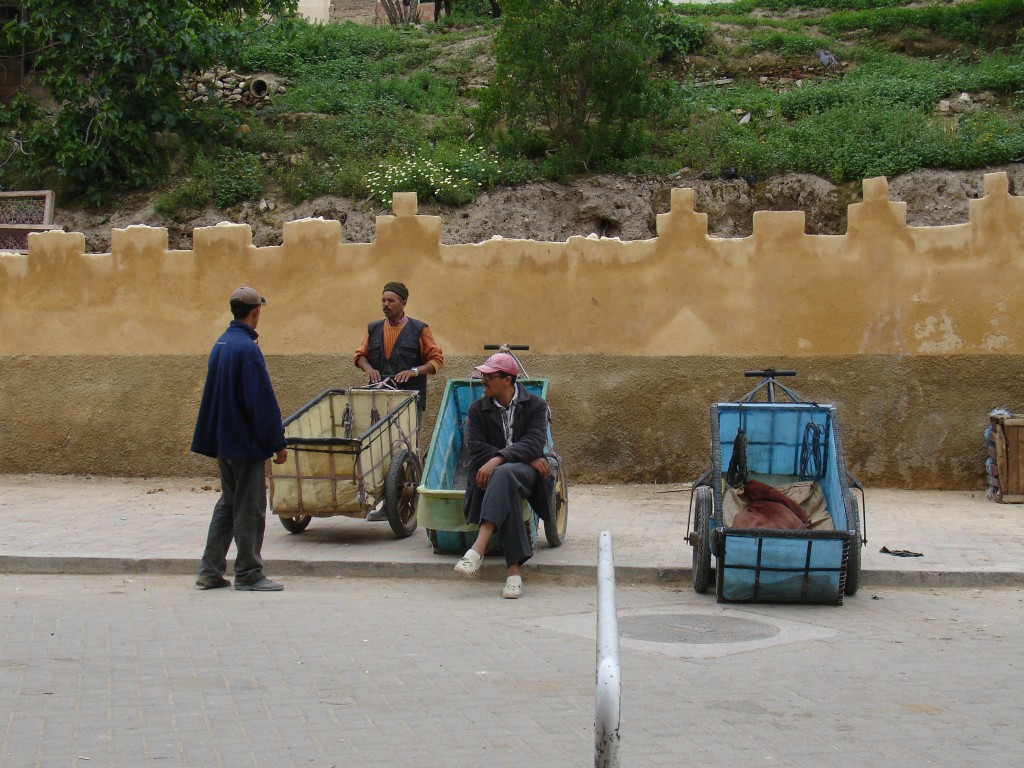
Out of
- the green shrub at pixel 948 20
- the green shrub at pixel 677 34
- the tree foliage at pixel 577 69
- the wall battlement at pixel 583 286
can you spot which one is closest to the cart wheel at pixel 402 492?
the wall battlement at pixel 583 286

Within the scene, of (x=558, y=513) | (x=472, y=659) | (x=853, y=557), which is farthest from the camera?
(x=558, y=513)

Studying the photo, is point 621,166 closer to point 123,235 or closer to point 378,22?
point 123,235

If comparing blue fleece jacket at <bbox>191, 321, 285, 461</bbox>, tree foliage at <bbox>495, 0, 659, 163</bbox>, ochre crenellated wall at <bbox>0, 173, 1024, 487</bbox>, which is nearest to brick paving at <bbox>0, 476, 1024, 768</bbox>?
blue fleece jacket at <bbox>191, 321, 285, 461</bbox>

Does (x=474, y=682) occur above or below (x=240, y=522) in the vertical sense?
below

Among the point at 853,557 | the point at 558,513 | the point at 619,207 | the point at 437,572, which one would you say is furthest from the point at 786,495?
the point at 619,207

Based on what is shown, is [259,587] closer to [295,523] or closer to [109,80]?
[295,523]

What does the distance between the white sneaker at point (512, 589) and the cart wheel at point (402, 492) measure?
164 centimetres

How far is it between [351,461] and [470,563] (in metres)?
1.53

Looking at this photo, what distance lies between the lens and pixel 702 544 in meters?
8.07

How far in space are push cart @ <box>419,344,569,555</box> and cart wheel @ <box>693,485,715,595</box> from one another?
114 centimetres

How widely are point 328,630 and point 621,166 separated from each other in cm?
1265

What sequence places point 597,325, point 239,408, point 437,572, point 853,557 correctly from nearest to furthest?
point 853,557 → point 239,408 → point 437,572 → point 597,325

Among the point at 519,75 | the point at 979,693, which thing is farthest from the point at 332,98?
the point at 979,693

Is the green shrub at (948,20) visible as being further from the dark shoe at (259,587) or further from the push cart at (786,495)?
the dark shoe at (259,587)
